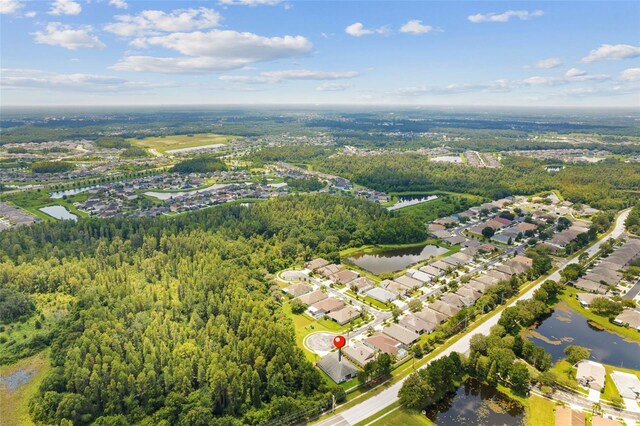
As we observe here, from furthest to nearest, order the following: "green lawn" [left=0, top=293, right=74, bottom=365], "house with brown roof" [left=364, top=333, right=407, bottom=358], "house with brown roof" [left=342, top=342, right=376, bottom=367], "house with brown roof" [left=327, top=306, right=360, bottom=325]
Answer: "house with brown roof" [left=327, top=306, right=360, bottom=325] < "green lawn" [left=0, top=293, right=74, bottom=365] < "house with brown roof" [left=364, top=333, right=407, bottom=358] < "house with brown roof" [left=342, top=342, right=376, bottom=367]

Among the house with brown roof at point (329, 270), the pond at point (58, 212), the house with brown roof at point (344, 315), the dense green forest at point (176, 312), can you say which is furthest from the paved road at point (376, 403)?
the pond at point (58, 212)

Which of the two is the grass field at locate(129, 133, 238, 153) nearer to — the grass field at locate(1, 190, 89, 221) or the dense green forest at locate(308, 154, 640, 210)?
the grass field at locate(1, 190, 89, 221)

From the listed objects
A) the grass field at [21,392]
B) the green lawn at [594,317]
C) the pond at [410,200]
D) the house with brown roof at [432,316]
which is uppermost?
the pond at [410,200]

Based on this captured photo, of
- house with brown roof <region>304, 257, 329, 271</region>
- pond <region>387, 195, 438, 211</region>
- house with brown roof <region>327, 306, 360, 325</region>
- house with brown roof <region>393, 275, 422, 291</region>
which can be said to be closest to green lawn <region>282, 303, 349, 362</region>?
house with brown roof <region>327, 306, 360, 325</region>

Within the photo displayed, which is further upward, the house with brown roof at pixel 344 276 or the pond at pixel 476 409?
the house with brown roof at pixel 344 276

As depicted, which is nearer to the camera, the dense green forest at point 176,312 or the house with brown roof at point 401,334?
the dense green forest at point 176,312

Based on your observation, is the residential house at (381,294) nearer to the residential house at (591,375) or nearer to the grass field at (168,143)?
the residential house at (591,375)

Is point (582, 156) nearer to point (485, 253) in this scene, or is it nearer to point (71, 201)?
point (485, 253)

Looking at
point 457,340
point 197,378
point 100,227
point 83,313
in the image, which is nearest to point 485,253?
point 457,340
